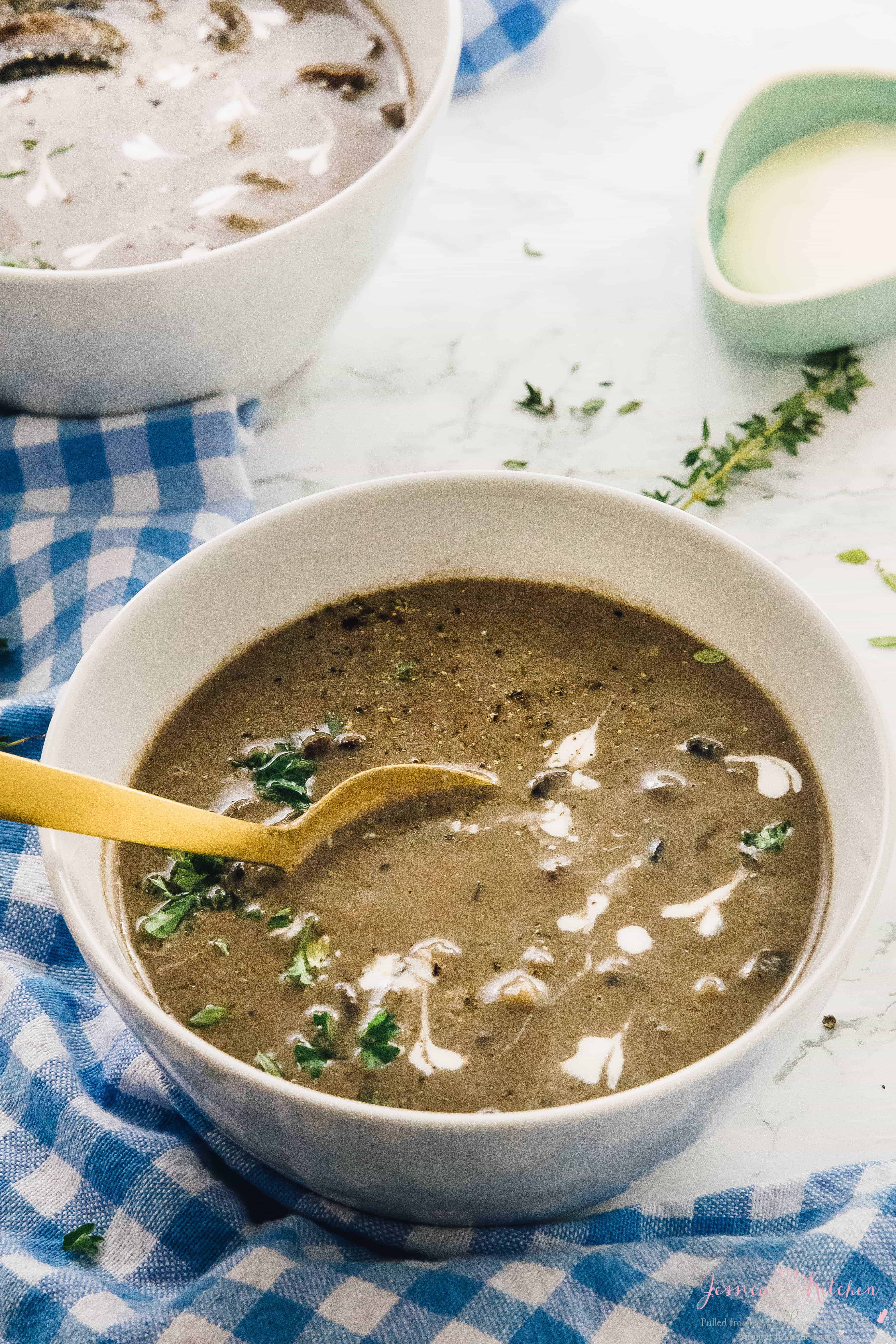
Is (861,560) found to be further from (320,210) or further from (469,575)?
(320,210)

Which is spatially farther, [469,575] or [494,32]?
[494,32]

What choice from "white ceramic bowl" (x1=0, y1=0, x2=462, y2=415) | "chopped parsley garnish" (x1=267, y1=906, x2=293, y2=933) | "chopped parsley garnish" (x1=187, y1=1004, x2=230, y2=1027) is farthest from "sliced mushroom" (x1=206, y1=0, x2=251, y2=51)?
"chopped parsley garnish" (x1=187, y1=1004, x2=230, y2=1027)

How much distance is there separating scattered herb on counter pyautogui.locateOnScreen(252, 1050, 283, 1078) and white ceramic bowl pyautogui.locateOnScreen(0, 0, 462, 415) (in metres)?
1.32

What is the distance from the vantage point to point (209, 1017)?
1621 millimetres

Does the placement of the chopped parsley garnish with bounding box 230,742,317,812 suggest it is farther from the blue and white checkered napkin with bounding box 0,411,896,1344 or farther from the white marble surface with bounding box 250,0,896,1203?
the white marble surface with bounding box 250,0,896,1203

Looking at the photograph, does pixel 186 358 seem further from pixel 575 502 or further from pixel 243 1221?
pixel 243 1221

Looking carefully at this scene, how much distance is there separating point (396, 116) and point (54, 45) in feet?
2.51

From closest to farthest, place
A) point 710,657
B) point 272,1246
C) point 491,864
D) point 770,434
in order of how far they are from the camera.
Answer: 1. point 272,1246
2. point 491,864
3. point 710,657
4. point 770,434

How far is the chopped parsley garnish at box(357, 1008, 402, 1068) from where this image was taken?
5.18ft

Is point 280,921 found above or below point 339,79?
below

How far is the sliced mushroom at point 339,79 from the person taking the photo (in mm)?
2826

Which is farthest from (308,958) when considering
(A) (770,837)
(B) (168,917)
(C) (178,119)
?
(C) (178,119)

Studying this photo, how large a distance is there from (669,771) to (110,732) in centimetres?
78

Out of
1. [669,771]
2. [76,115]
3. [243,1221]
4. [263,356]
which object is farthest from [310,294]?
[243,1221]
